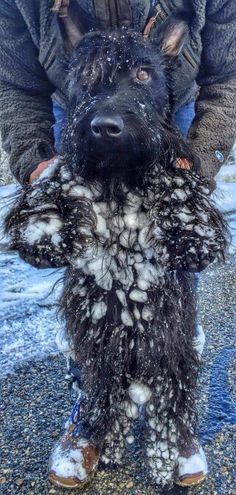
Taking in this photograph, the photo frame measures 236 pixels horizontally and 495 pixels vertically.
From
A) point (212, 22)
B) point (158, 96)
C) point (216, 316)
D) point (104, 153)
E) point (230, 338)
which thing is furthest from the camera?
point (216, 316)

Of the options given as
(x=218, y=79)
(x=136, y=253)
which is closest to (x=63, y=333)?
(x=136, y=253)

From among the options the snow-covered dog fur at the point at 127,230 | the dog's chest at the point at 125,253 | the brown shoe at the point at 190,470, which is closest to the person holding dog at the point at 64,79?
the brown shoe at the point at 190,470

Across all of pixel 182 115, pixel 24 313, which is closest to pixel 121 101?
pixel 182 115

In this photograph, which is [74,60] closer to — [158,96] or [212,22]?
[158,96]

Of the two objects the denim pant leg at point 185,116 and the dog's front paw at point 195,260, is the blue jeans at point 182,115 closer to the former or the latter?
the denim pant leg at point 185,116

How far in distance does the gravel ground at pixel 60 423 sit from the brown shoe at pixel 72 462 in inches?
1.4

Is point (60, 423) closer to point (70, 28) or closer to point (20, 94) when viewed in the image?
point (20, 94)

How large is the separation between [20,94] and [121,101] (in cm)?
82

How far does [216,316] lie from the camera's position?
344 centimetres

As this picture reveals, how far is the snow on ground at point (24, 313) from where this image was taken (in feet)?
10.0

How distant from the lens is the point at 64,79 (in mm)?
2150

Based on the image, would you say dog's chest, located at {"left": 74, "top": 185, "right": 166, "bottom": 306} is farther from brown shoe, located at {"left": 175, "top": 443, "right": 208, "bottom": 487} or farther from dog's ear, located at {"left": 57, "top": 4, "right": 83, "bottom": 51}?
brown shoe, located at {"left": 175, "top": 443, "right": 208, "bottom": 487}

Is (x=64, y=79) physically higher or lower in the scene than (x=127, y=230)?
higher

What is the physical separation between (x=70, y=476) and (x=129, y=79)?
1.43 m
